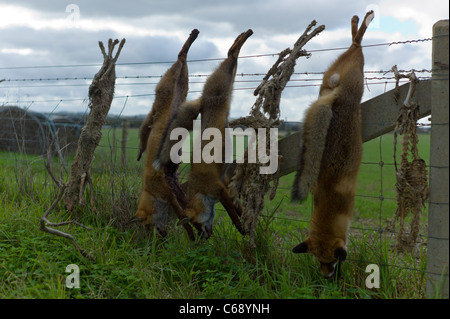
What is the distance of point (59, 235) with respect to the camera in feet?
17.0

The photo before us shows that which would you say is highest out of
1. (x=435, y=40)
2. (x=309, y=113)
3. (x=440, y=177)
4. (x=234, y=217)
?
(x=435, y=40)

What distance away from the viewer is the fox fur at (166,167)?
5098 millimetres

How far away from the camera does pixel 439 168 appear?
3.84 metres

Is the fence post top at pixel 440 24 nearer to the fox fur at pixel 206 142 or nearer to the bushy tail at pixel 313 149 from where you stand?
the bushy tail at pixel 313 149

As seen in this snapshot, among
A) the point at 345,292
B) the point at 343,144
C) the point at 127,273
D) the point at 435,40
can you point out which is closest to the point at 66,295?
the point at 127,273

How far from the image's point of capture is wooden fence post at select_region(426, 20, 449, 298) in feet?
12.5

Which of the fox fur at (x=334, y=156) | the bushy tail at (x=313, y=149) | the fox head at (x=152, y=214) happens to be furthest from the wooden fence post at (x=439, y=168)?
the fox head at (x=152, y=214)

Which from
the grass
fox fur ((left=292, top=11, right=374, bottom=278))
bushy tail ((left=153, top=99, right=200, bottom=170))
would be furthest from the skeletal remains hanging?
bushy tail ((left=153, top=99, right=200, bottom=170))

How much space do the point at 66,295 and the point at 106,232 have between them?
1242mm

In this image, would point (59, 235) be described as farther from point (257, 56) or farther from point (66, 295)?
point (257, 56)

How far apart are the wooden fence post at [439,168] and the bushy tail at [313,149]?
90 centimetres

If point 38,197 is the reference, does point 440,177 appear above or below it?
above

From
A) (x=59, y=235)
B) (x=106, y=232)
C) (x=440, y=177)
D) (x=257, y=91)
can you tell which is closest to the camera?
(x=440, y=177)

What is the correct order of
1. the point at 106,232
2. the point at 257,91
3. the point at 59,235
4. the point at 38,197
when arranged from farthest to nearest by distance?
the point at 38,197, the point at 106,232, the point at 59,235, the point at 257,91
